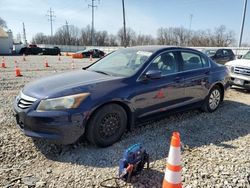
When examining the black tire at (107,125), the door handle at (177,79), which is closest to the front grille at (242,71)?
the door handle at (177,79)

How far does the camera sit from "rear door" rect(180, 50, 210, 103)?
16.0ft

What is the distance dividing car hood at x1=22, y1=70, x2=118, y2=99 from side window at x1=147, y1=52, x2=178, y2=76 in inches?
35.7

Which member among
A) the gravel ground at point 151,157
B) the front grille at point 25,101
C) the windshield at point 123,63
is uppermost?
the windshield at point 123,63

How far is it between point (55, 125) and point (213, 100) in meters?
3.85

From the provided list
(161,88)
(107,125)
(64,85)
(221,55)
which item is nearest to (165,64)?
(161,88)

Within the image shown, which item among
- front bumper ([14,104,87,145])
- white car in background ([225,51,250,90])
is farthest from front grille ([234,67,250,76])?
front bumper ([14,104,87,145])

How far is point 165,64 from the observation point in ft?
15.1

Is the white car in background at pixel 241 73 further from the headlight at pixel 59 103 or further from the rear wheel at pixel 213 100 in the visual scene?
the headlight at pixel 59 103

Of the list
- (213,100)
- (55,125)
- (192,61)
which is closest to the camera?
(55,125)

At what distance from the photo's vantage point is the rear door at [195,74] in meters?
4.89

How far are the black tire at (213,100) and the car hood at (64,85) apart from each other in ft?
8.59

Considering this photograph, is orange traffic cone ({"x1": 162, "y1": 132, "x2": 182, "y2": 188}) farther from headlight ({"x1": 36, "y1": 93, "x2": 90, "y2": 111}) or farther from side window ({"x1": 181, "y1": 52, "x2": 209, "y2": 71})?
side window ({"x1": 181, "y1": 52, "x2": 209, "y2": 71})

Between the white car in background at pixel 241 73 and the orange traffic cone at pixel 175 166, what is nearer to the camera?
the orange traffic cone at pixel 175 166

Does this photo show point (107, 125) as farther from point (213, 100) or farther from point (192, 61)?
point (213, 100)
